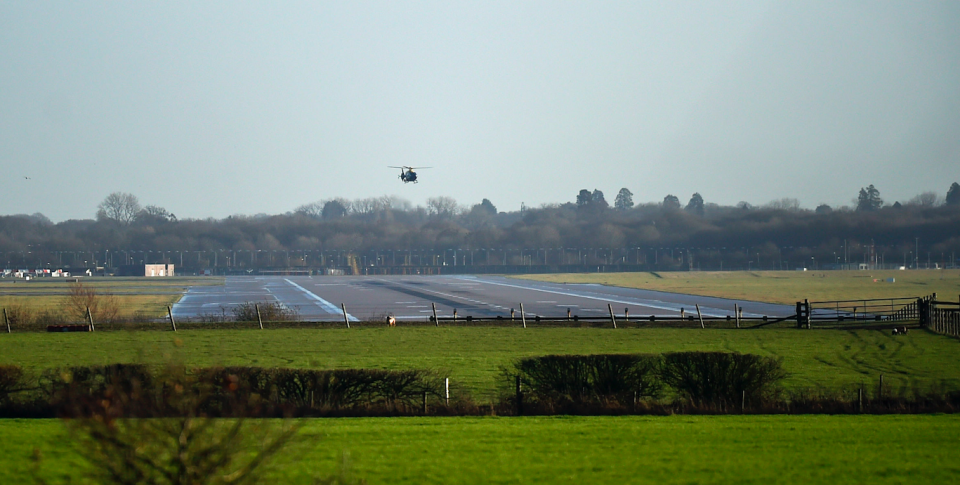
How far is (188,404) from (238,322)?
36616mm

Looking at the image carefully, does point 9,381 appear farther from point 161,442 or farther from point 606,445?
point 161,442

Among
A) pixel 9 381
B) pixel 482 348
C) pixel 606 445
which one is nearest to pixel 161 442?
pixel 606 445

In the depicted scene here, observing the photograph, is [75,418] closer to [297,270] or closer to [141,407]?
[141,407]

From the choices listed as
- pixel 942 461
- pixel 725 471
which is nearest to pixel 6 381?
pixel 725 471

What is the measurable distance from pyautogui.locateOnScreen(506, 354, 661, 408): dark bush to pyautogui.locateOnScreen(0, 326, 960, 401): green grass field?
4.62 ft

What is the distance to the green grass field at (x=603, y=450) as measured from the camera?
10.7 meters

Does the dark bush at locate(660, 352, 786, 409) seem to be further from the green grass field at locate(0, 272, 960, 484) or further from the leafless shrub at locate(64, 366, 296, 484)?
the leafless shrub at locate(64, 366, 296, 484)

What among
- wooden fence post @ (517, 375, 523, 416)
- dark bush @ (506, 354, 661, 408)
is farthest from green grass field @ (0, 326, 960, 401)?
wooden fence post @ (517, 375, 523, 416)

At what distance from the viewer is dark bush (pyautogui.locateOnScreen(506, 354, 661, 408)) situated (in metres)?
17.9

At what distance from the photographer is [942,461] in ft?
37.8

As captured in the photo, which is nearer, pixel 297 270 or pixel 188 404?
pixel 188 404

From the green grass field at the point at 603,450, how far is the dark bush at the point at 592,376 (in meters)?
2.30

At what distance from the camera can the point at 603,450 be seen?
1234 cm

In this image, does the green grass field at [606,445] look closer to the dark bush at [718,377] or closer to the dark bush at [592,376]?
the dark bush at [592,376]
